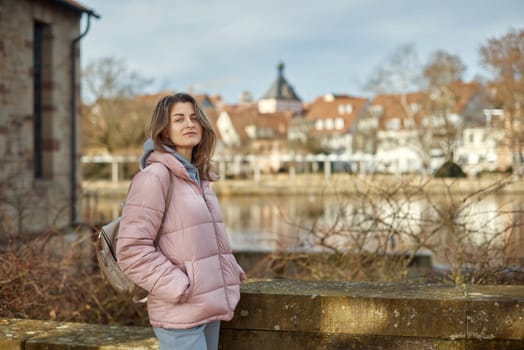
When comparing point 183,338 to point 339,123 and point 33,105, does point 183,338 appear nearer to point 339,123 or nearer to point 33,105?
point 33,105

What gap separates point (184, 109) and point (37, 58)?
1277 cm

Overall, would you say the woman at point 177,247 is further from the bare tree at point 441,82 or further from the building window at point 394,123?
the building window at point 394,123

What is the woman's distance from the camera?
118 inches

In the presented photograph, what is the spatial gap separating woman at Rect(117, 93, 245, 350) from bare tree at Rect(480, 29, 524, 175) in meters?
40.6

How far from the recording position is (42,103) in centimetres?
1509

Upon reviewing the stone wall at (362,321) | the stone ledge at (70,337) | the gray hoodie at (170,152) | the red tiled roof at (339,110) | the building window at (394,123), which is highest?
the red tiled roof at (339,110)

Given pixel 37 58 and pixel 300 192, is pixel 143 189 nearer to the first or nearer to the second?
pixel 37 58

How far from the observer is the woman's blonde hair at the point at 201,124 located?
328 centimetres

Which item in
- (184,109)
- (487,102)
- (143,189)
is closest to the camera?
(143,189)

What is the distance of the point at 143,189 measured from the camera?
306cm

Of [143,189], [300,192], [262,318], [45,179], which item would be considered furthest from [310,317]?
[300,192]

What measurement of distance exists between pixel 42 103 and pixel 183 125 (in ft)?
41.5

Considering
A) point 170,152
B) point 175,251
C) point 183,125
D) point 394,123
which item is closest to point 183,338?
point 175,251

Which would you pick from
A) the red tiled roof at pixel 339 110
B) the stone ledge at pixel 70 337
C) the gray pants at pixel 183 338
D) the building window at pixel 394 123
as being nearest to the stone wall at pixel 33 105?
the stone ledge at pixel 70 337
